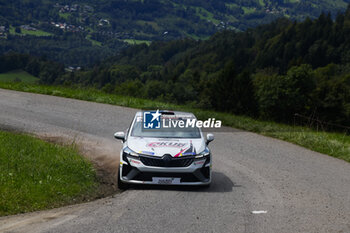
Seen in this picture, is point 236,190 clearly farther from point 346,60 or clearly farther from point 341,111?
point 346,60

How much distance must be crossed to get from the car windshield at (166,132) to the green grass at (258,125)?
5951 millimetres

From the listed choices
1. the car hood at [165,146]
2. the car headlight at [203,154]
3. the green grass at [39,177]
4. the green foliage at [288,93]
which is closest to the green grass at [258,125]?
the car headlight at [203,154]

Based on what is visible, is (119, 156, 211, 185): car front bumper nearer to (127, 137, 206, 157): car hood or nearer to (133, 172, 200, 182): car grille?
(133, 172, 200, 182): car grille

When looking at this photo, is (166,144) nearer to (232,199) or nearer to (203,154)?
(203,154)

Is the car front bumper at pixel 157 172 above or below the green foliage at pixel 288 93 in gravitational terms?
above

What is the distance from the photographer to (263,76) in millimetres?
102000

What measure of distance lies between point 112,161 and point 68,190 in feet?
12.0

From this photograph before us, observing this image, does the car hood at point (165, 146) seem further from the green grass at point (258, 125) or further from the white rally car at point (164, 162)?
the green grass at point (258, 125)

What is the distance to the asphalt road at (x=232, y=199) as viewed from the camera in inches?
270

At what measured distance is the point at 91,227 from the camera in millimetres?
6496

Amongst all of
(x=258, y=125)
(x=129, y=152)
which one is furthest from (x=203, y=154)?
(x=258, y=125)

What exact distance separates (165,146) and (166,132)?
3.34ft

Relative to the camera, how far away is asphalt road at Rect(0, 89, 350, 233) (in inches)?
270

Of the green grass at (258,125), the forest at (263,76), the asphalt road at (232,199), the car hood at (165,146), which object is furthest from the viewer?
the forest at (263,76)
